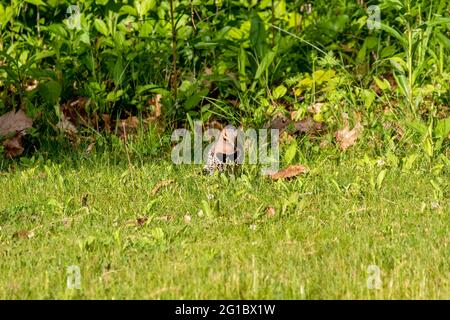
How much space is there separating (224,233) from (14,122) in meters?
2.53

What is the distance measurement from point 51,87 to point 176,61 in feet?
2.98

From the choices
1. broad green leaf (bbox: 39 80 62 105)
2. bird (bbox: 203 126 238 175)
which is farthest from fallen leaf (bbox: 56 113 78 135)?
bird (bbox: 203 126 238 175)

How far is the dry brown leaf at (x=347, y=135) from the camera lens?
5998 mm

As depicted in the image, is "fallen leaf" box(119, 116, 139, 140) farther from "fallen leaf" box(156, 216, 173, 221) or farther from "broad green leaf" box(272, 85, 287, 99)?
"fallen leaf" box(156, 216, 173, 221)

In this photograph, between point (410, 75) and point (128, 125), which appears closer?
point (410, 75)

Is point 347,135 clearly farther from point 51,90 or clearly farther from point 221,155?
point 51,90

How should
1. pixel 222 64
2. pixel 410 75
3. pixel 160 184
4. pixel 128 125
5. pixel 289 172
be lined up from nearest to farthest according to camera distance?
pixel 160 184 < pixel 289 172 < pixel 410 75 < pixel 128 125 < pixel 222 64

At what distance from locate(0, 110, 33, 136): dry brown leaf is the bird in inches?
59.4

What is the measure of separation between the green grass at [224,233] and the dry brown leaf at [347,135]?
0.60ft

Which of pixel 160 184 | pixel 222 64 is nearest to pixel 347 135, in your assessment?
pixel 222 64

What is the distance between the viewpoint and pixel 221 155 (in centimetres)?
557

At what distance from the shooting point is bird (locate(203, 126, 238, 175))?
5.55 m

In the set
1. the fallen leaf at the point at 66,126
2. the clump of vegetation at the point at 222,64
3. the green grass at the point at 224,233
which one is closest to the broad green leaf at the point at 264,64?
the clump of vegetation at the point at 222,64

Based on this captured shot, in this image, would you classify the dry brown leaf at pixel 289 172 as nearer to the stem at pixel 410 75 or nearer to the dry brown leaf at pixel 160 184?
the dry brown leaf at pixel 160 184
